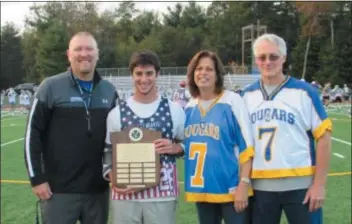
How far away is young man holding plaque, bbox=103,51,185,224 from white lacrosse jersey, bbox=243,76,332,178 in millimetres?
582

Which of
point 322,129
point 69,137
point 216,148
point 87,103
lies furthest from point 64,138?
point 322,129

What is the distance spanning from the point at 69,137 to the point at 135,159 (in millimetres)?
564

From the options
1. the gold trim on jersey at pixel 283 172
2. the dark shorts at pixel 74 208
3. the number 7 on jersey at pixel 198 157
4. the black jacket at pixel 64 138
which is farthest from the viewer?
the dark shorts at pixel 74 208

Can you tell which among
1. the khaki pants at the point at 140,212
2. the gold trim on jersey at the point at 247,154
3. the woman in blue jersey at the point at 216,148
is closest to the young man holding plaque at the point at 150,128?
the khaki pants at the point at 140,212

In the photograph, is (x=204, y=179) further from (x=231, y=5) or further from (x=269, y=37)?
(x=231, y=5)

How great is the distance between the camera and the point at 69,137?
13.5 ft

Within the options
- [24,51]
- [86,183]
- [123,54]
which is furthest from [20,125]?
[24,51]

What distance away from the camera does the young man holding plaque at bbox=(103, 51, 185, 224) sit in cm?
395

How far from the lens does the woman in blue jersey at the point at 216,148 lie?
3871 mm

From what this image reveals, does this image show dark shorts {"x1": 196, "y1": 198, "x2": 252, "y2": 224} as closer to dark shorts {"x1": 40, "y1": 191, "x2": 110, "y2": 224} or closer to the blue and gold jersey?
the blue and gold jersey

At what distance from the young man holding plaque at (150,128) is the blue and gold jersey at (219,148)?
15cm

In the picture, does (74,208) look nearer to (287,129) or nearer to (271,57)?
(287,129)

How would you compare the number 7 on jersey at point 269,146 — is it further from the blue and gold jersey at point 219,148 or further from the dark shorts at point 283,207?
the dark shorts at point 283,207

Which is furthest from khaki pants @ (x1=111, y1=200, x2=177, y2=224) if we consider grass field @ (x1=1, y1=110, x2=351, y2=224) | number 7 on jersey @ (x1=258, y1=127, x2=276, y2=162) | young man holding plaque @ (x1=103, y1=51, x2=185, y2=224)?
grass field @ (x1=1, y1=110, x2=351, y2=224)
